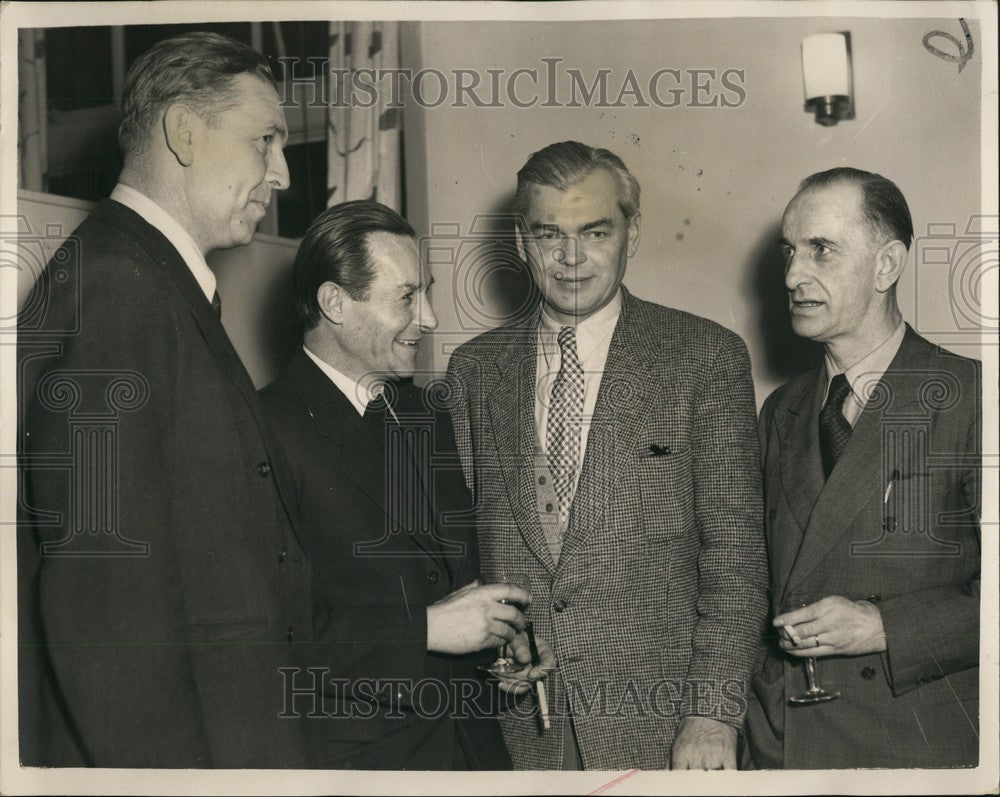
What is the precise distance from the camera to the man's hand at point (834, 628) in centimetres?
170

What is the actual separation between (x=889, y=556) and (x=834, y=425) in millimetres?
250

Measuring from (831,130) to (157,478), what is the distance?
133cm

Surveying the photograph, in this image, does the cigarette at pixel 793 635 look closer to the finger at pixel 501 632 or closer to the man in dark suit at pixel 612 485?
the man in dark suit at pixel 612 485

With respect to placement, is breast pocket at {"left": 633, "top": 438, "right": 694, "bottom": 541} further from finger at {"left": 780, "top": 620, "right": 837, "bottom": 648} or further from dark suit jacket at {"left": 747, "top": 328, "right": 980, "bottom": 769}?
finger at {"left": 780, "top": 620, "right": 837, "bottom": 648}

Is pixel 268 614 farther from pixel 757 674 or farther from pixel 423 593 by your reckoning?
pixel 757 674

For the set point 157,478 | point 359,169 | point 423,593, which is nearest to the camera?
point 157,478

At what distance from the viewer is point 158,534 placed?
Result: 62.5 inches

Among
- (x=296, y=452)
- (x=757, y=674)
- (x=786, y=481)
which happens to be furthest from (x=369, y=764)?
(x=786, y=481)

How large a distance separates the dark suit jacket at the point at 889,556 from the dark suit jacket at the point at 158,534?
0.87 metres

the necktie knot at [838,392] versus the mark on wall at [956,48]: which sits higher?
the mark on wall at [956,48]

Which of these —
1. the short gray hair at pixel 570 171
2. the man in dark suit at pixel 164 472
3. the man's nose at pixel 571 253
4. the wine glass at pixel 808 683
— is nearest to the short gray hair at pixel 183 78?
the man in dark suit at pixel 164 472

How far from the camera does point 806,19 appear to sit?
179cm

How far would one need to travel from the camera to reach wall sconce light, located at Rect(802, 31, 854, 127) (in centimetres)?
177

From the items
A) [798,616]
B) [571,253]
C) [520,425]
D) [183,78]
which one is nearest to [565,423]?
[520,425]
